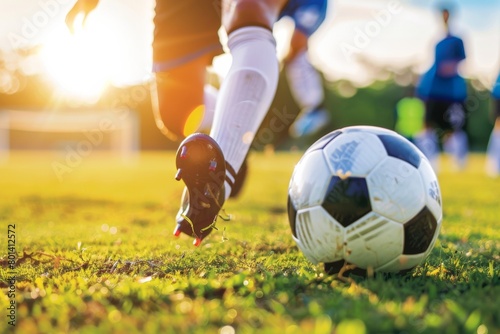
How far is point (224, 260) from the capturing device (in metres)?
2.58

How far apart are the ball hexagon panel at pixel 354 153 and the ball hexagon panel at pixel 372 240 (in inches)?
7.6

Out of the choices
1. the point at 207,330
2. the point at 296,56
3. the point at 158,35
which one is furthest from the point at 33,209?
the point at 207,330

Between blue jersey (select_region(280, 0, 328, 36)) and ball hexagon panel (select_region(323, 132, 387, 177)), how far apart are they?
119 centimetres

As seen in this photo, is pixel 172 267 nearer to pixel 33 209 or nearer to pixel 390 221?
pixel 390 221

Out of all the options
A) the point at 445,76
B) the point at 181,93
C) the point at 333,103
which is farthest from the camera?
the point at 333,103

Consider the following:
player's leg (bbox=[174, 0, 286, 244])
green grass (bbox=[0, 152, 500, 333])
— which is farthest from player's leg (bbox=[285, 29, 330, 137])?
player's leg (bbox=[174, 0, 286, 244])

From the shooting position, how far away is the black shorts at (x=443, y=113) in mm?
10005

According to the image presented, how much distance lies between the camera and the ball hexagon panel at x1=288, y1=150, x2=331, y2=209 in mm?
2160

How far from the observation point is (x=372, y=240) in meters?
2.10

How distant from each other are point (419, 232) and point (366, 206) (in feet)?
0.87

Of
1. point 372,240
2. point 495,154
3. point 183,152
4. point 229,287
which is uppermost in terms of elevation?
point 183,152

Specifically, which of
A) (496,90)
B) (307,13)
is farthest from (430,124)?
(307,13)

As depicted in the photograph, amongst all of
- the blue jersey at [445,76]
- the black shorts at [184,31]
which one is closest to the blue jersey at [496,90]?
the blue jersey at [445,76]

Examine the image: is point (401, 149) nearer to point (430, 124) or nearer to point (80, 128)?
point (430, 124)
